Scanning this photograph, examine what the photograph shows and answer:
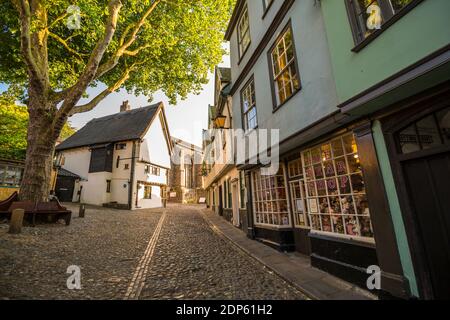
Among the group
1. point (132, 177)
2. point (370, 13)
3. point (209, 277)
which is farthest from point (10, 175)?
point (370, 13)

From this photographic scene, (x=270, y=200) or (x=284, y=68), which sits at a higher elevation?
(x=284, y=68)

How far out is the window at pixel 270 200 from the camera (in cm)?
668

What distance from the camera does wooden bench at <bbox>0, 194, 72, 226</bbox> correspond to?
7.43 m

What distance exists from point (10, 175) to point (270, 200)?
20.9 meters

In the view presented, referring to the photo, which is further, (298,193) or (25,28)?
(25,28)

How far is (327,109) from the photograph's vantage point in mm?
4152

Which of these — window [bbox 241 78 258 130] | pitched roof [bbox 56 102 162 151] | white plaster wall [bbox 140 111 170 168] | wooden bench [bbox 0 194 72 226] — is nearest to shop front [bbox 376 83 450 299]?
window [bbox 241 78 258 130]

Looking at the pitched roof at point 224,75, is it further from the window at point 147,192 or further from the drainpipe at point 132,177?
the window at point 147,192

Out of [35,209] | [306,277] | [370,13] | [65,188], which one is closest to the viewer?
[370,13]

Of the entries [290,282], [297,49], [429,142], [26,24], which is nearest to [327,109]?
[429,142]

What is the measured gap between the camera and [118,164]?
888 inches

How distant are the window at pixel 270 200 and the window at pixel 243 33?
5.49m

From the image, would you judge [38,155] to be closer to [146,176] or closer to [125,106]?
[146,176]

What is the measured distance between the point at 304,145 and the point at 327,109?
1320 mm
